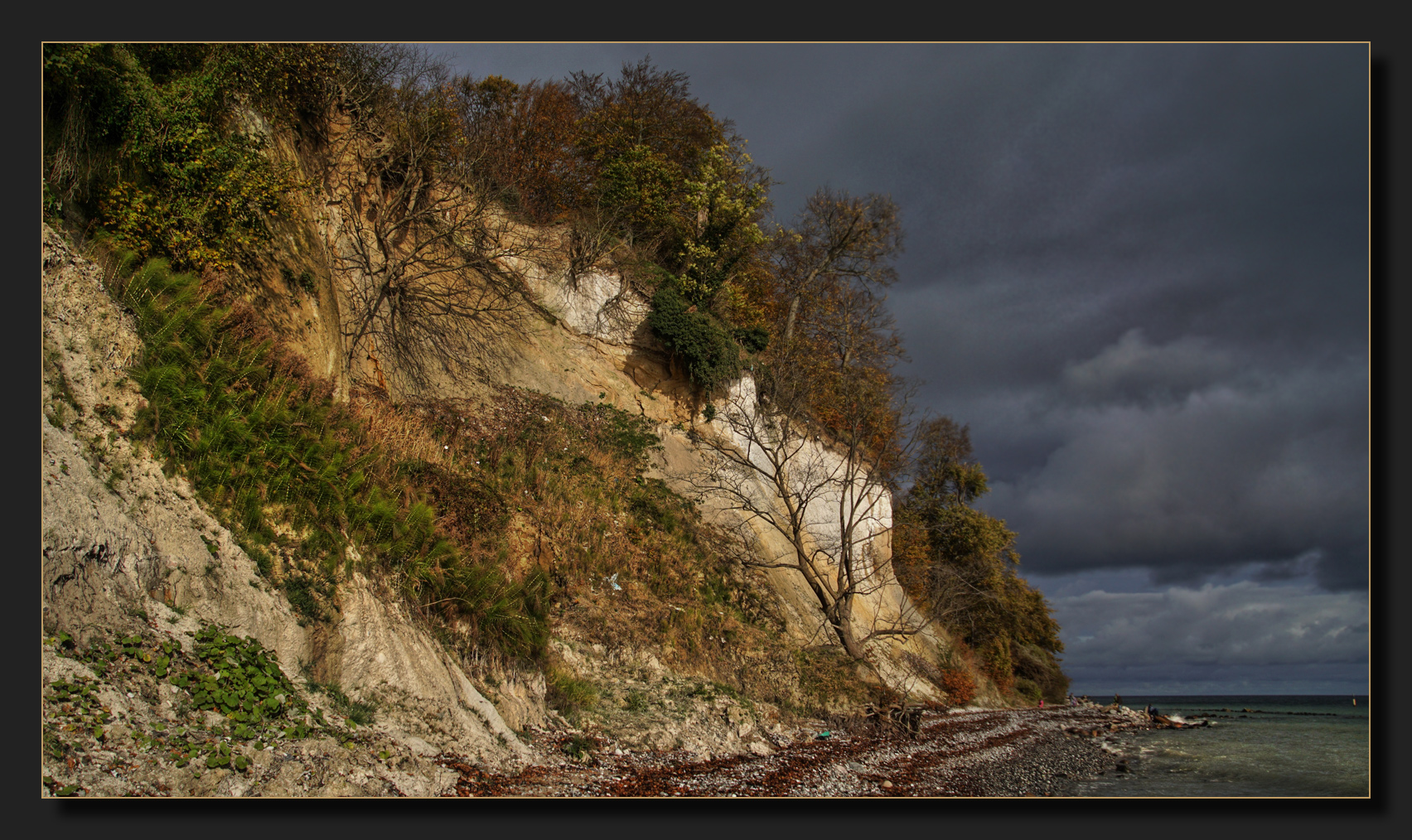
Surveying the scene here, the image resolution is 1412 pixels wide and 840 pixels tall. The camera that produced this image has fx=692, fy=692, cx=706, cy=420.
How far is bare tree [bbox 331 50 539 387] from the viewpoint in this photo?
15906mm

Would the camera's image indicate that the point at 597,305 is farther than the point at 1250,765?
Yes

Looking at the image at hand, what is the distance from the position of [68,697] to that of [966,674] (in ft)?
86.7

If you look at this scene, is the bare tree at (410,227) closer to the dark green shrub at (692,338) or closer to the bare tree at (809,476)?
the dark green shrub at (692,338)

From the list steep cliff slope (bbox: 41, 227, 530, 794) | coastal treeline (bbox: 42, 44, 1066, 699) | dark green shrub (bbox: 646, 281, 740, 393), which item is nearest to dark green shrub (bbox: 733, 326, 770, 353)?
coastal treeline (bbox: 42, 44, 1066, 699)

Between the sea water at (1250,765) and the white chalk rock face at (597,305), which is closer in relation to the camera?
the sea water at (1250,765)

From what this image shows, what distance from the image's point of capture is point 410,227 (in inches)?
689

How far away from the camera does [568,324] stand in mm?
20953

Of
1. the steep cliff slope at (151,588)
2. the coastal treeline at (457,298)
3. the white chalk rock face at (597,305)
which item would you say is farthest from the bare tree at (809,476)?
the steep cliff slope at (151,588)

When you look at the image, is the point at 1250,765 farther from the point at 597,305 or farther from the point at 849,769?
the point at 597,305

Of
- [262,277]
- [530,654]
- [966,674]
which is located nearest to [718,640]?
[530,654]

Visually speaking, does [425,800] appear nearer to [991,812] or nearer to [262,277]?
[991,812]

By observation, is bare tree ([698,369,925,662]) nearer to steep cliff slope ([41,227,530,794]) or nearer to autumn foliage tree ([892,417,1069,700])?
autumn foliage tree ([892,417,1069,700])

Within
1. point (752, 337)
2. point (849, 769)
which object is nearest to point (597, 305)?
point (752, 337)

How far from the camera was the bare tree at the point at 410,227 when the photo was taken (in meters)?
15.9
